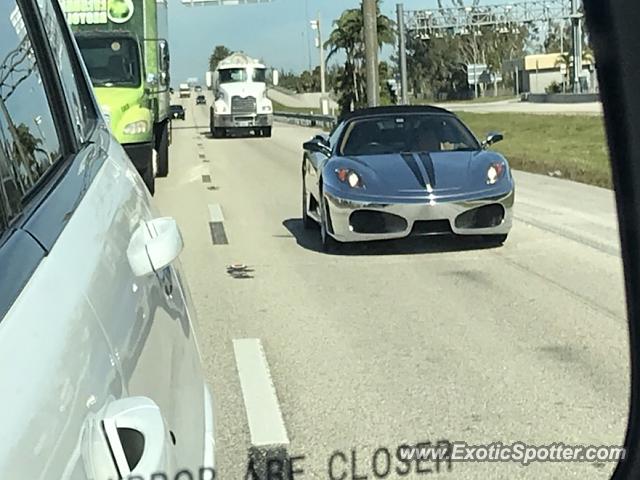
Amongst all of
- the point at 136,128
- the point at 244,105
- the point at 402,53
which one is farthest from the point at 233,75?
the point at 136,128

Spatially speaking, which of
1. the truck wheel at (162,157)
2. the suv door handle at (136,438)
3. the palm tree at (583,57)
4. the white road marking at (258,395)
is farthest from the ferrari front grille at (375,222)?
the truck wheel at (162,157)

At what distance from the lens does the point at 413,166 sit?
10.6m

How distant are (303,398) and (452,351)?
128 cm

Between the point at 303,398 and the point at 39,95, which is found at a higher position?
the point at 39,95

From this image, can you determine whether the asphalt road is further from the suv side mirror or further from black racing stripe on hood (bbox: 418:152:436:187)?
the suv side mirror

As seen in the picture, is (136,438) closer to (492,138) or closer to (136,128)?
Answer: (492,138)

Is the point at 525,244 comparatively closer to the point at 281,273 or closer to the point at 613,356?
the point at 281,273

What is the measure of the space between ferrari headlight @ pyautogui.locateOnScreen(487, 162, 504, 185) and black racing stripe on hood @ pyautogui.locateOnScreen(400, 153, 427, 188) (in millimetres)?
653

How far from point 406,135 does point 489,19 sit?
5323 mm

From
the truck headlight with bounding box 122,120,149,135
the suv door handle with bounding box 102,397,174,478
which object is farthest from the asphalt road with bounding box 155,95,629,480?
the truck headlight with bounding box 122,120,149,135

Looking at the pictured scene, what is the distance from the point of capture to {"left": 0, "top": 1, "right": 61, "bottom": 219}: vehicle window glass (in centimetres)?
209

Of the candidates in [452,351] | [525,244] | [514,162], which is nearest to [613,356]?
[452,351]

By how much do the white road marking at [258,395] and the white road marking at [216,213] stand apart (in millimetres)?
7240

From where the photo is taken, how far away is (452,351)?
22.0ft
